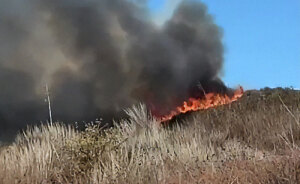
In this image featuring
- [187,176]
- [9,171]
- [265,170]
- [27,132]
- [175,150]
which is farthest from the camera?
[27,132]

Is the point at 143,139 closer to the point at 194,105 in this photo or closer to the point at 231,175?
the point at 231,175

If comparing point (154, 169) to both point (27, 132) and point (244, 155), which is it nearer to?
point (244, 155)

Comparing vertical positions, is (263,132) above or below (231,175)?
above

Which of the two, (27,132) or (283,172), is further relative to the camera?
(27,132)

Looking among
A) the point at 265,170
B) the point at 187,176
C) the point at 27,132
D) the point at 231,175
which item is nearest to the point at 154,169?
the point at 187,176

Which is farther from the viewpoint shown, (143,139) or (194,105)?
(194,105)

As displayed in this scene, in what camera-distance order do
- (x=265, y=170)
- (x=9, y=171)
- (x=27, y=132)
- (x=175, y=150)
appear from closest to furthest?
(x=265, y=170)
(x=9, y=171)
(x=175, y=150)
(x=27, y=132)

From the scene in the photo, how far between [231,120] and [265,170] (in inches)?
351

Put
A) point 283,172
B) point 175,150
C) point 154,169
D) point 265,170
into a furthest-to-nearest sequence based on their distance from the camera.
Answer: point 175,150 → point 154,169 → point 265,170 → point 283,172

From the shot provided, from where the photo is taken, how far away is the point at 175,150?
1066 cm

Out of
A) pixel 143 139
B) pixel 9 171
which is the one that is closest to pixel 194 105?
pixel 143 139

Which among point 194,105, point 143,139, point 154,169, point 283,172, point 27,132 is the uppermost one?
point 194,105

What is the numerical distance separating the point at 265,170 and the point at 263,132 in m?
6.29

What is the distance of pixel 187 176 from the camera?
293 inches
